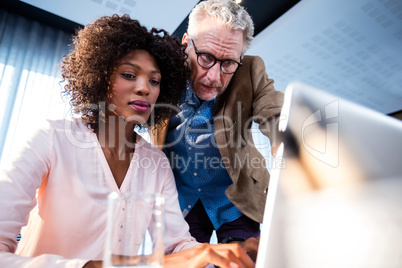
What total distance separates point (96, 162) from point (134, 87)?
354mm

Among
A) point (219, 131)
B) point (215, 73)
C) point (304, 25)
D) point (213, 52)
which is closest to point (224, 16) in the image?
point (213, 52)

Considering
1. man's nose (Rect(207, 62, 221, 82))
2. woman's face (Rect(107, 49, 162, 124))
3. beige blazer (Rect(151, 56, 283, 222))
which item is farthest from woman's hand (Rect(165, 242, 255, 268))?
man's nose (Rect(207, 62, 221, 82))

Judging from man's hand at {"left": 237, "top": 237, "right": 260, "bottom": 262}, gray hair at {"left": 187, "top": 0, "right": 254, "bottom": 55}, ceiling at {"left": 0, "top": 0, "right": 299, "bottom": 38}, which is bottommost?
man's hand at {"left": 237, "top": 237, "right": 260, "bottom": 262}

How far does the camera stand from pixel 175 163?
5.33 ft

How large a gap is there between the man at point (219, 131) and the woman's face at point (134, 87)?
15.0 inches

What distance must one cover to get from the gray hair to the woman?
0.22 m

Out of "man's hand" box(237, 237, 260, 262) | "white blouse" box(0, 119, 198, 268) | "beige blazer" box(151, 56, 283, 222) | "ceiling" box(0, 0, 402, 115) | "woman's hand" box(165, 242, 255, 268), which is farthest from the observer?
"ceiling" box(0, 0, 402, 115)

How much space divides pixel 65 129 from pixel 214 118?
0.78m

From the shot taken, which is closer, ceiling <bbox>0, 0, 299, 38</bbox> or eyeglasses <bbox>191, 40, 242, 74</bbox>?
eyeglasses <bbox>191, 40, 242, 74</bbox>

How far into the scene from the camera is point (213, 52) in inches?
61.2

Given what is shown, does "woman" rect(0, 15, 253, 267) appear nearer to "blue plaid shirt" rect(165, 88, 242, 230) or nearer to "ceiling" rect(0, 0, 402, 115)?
"blue plaid shirt" rect(165, 88, 242, 230)

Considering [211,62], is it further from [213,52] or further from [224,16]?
[224,16]

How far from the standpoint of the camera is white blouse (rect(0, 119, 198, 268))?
33.7 inches

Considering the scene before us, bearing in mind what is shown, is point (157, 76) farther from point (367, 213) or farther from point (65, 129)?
point (367, 213)
